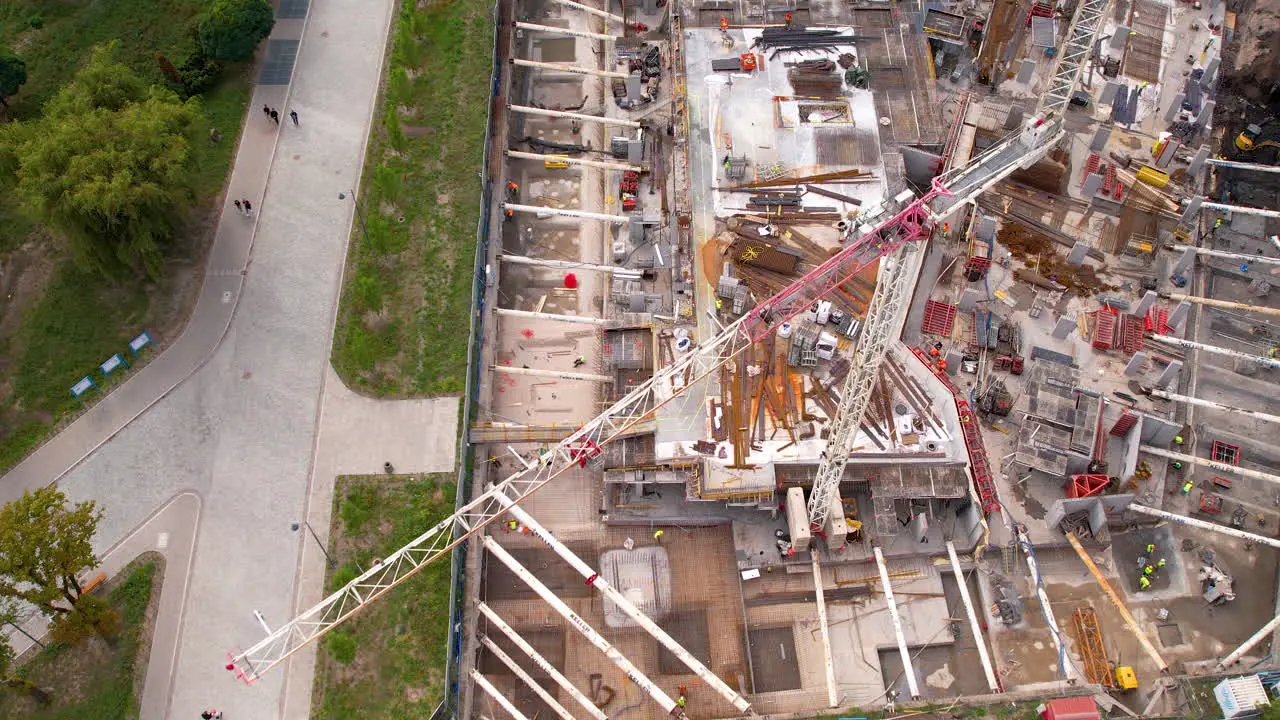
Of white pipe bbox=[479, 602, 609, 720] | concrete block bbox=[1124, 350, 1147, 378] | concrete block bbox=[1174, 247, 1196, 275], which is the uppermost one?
concrete block bbox=[1174, 247, 1196, 275]

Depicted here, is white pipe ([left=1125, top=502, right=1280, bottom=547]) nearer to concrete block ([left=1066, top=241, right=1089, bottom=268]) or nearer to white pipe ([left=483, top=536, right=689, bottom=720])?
concrete block ([left=1066, top=241, right=1089, bottom=268])

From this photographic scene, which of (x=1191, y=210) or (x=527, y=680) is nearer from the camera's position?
(x=527, y=680)

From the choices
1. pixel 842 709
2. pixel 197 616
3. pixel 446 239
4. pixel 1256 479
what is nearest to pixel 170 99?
pixel 446 239

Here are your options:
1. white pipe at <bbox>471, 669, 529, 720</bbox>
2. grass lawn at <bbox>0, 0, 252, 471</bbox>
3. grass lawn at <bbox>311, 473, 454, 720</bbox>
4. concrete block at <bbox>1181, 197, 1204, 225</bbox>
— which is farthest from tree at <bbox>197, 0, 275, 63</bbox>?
concrete block at <bbox>1181, 197, 1204, 225</bbox>

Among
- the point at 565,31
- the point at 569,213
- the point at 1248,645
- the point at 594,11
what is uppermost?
the point at 594,11

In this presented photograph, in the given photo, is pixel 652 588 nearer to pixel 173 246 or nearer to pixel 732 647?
pixel 732 647

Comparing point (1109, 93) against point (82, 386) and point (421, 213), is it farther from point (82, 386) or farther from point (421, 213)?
point (82, 386)

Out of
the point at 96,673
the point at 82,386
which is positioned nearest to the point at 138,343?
the point at 82,386
